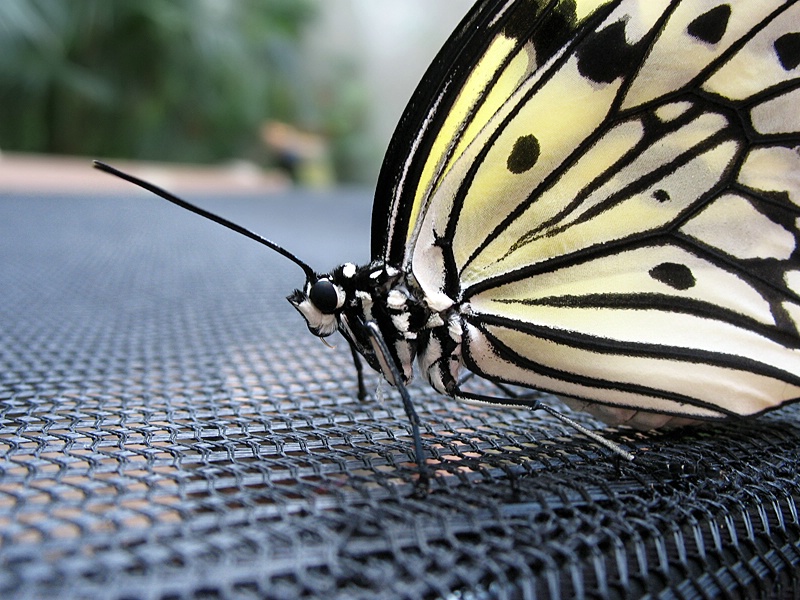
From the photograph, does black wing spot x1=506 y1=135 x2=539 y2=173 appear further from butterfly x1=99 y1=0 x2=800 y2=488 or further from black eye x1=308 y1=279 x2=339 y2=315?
black eye x1=308 y1=279 x2=339 y2=315

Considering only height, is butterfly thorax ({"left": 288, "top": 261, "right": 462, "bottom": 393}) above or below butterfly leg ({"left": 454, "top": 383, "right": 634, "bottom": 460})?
above

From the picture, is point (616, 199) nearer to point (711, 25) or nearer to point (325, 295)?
point (711, 25)

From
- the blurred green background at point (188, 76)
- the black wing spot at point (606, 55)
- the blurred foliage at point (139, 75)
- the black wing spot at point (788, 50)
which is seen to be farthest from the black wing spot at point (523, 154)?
the blurred foliage at point (139, 75)

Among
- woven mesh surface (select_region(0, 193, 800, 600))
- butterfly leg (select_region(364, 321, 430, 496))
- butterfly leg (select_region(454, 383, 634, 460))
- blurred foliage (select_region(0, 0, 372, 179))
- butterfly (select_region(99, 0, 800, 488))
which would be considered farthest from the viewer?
blurred foliage (select_region(0, 0, 372, 179))

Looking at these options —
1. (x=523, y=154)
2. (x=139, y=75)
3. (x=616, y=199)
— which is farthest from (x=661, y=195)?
(x=139, y=75)

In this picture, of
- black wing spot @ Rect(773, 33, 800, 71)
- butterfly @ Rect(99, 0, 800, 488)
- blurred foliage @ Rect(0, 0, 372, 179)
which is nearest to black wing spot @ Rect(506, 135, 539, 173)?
butterfly @ Rect(99, 0, 800, 488)

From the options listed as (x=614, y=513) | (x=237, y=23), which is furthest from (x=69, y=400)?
(x=237, y=23)
